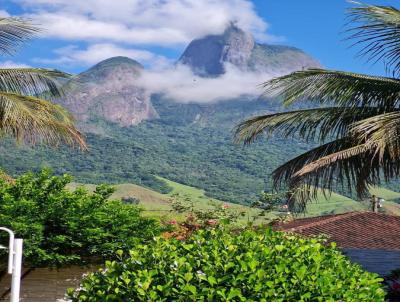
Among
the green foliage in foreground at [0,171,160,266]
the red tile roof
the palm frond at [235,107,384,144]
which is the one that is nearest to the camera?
the green foliage in foreground at [0,171,160,266]

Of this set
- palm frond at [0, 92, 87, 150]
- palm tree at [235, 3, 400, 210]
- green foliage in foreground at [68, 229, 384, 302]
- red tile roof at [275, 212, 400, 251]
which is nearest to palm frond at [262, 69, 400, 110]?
palm tree at [235, 3, 400, 210]

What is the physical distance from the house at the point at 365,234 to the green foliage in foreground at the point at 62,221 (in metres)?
3.69

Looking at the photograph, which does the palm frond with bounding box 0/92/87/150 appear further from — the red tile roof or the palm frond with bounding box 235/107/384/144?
the red tile roof

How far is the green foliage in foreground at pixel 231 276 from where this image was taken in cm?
481

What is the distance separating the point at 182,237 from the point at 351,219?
26.8ft

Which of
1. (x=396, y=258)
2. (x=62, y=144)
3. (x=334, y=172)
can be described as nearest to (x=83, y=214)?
(x=62, y=144)

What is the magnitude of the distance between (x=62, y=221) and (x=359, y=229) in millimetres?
9324

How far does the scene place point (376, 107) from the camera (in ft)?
32.3

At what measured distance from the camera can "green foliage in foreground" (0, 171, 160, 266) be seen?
28.7 ft

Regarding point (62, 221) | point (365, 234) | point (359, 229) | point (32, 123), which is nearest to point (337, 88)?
point (62, 221)

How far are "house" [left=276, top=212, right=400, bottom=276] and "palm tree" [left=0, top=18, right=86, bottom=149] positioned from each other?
436 cm

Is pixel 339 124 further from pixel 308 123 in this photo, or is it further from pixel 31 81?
pixel 31 81

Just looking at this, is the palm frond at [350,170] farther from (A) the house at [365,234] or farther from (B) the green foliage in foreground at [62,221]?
(B) the green foliage in foreground at [62,221]

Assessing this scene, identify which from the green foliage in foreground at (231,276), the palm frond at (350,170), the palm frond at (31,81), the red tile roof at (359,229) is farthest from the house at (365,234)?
the green foliage in foreground at (231,276)
